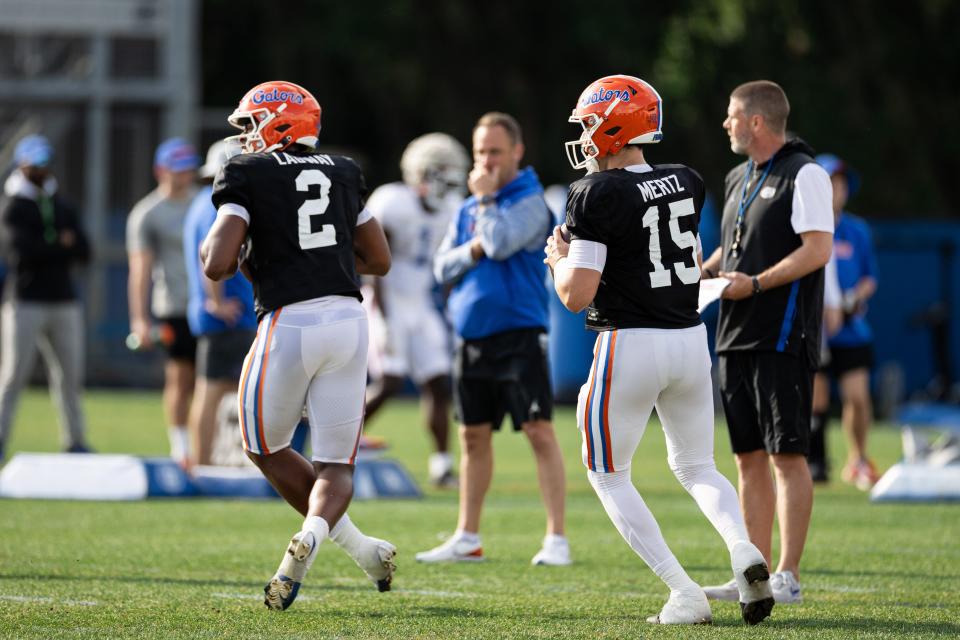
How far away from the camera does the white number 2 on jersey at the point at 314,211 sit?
625cm

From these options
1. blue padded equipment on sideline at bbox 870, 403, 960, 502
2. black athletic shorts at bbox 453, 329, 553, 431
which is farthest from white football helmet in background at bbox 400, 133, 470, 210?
blue padded equipment on sideline at bbox 870, 403, 960, 502

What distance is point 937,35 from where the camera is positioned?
2473 cm

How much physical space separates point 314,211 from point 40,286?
6436 mm

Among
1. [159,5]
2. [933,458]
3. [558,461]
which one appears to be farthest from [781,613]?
[159,5]

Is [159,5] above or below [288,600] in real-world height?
above

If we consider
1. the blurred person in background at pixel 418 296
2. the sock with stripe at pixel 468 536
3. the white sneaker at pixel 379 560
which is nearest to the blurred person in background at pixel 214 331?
the blurred person in background at pixel 418 296

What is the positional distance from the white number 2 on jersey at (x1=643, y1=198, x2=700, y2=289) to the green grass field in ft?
4.23

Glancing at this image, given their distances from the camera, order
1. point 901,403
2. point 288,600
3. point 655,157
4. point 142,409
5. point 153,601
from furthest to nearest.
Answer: point 655,157 < point 901,403 < point 142,409 < point 153,601 < point 288,600

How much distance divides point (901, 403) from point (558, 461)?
1344 cm

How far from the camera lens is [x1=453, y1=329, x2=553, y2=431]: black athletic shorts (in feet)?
26.3

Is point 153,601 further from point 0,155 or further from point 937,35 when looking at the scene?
point 937,35

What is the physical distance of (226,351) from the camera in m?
10.5

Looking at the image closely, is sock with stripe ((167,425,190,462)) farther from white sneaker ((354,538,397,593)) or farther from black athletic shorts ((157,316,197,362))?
white sneaker ((354,538,397,593))

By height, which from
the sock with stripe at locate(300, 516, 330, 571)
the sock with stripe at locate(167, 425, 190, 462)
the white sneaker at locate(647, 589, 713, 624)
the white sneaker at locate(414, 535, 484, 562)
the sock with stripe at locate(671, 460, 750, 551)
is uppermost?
the sock with stripe at locate(671, 460, 750, 551)
